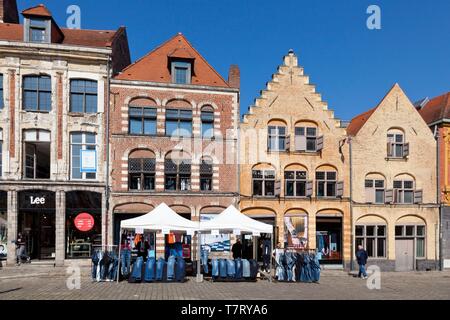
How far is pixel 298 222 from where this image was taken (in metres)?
25.7

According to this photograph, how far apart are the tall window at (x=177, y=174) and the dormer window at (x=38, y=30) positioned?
9189 millimetres

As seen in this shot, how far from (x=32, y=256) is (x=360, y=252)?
1636 centimetres

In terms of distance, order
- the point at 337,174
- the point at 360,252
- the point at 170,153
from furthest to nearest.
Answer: the point at 337,174 → the point at 170,153 → the point at 360,252

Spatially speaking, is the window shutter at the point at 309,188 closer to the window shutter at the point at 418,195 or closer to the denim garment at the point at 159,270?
the window shutter at the point at 418,195

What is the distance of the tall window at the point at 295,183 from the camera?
25.9m

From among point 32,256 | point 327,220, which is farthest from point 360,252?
point 32,256

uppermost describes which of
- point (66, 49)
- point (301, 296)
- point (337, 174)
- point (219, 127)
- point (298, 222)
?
point (66, 49)

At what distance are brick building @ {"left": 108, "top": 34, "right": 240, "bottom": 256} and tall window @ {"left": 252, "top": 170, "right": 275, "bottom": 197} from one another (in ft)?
4.01

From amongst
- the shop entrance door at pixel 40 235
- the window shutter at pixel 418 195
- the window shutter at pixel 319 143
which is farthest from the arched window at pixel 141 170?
the window shutter at pixel 418 195

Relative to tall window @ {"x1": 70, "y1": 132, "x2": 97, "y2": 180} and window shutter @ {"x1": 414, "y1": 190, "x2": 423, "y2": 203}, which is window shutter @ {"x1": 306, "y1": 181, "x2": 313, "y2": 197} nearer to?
window shutter @ {"x1": 414, "y1": 190, "x2": 423, "y2": 203}

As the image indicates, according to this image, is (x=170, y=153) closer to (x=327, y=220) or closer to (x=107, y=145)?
(x=107, y=145)

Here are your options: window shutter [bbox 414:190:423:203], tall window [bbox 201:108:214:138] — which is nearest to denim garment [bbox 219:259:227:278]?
tall window [bbox 201:108:214:138]
